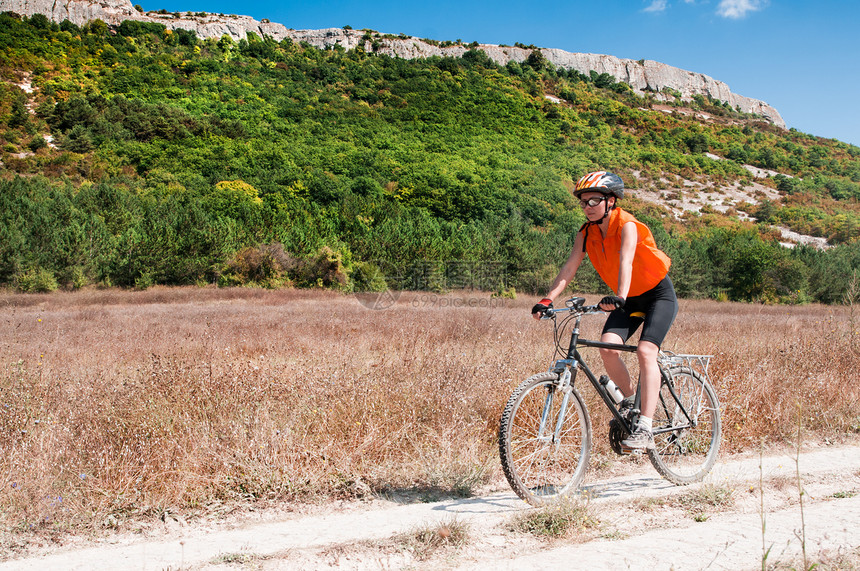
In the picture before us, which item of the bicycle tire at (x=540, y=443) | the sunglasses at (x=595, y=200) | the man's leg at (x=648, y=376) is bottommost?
the bicycle tire at (x=540, y=443)

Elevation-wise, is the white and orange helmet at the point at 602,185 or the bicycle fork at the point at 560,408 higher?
the white and orange helmet at the point at 602,185

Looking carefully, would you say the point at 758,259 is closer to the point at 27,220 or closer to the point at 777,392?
the point at 777,392

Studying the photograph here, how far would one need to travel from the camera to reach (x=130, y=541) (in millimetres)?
2910

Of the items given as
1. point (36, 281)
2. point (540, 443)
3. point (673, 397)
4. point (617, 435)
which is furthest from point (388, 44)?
point (540, 443)

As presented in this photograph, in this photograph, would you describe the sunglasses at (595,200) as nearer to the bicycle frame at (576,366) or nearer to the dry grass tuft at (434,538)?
the bicycle frame at (576,366)

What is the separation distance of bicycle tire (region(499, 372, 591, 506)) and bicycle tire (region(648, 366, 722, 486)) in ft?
2.42

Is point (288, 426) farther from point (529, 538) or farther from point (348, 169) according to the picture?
point (348, 169)

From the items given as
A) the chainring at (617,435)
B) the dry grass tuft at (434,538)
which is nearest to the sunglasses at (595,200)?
the chainring at (617,435)

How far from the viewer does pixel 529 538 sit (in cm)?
291

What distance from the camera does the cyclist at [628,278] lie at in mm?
3549

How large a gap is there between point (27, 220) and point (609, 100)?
10722cm

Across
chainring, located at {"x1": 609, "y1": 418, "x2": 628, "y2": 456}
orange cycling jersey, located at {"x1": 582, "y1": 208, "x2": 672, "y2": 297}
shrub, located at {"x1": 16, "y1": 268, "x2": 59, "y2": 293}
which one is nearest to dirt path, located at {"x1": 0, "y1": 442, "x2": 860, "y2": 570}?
chainring, located at {"x1": 609, "y1": 418, "x2": 628, "y2": 456}

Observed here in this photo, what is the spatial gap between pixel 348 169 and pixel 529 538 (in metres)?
73.8

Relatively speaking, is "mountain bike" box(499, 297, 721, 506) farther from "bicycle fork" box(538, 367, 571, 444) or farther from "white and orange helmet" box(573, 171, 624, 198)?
"white and orange helmet" box(573, 171, 624, 198)
